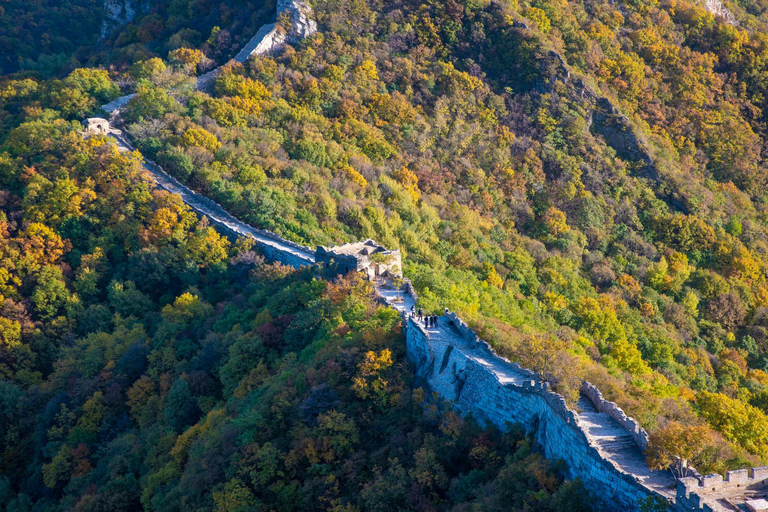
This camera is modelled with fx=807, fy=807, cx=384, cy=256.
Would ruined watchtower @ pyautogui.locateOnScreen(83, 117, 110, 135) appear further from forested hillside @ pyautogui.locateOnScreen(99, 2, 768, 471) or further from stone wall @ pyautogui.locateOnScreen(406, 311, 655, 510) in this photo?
stone wall @ pyautogui.locateOnScreen(406, 311, 655, 510)

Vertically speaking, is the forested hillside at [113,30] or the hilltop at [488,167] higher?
the hilltop at [488,167]

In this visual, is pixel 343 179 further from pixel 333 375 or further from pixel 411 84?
pixel 333 375

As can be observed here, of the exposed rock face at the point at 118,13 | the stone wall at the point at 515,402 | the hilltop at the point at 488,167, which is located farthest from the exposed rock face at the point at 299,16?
the stone wall at the point at 515,402

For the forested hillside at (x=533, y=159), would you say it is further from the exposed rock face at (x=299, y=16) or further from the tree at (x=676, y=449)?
the tree at (x=676, y=449)

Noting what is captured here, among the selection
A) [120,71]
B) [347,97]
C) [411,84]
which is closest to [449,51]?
[411,84]

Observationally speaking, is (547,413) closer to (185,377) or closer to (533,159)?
(185,377)

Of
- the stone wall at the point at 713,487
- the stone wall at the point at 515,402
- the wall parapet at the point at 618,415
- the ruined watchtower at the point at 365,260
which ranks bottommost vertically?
the ruined watchtower at the point at 365,260
